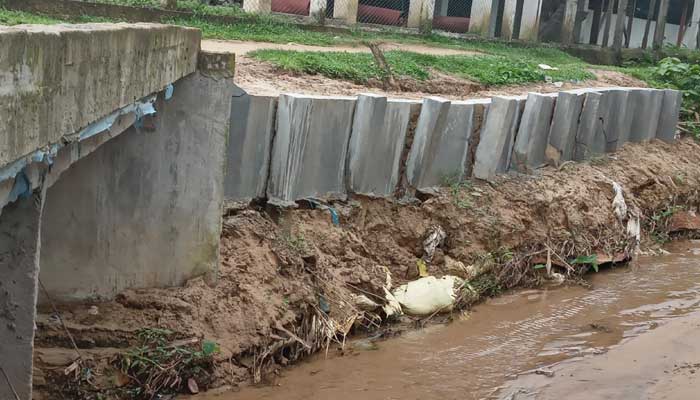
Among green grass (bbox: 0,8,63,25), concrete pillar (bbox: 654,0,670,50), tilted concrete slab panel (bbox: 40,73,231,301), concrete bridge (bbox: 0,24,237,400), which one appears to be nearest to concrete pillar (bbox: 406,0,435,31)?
concrete pillar (bbox: 654,0,670,50)

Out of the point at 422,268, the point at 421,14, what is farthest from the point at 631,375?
the point at 421,14

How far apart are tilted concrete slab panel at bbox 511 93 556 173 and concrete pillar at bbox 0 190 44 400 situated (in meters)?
5.46

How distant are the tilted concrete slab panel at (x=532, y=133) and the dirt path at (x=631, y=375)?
221 cm

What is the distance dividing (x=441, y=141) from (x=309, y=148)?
1.51 metres

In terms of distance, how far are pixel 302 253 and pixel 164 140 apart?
4.04ft

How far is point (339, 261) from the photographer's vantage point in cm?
616

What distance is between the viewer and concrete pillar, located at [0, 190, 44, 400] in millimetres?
3262

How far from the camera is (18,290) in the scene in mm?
3412

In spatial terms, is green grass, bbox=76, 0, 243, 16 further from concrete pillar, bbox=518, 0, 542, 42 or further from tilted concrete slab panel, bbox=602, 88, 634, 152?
concrete pillar, bbox=518, 0, 542, 42

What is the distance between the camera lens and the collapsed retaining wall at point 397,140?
5.93 meters

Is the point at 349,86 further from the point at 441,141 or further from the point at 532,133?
the point at 532,133

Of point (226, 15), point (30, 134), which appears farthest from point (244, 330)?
point (226, 15)

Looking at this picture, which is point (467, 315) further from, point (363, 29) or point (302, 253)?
point (363, 29)

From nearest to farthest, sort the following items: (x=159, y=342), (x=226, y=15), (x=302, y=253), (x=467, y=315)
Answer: (x=159, y=342), (x=302, y=253), (x=467, y=315), (x=226, y=15)
